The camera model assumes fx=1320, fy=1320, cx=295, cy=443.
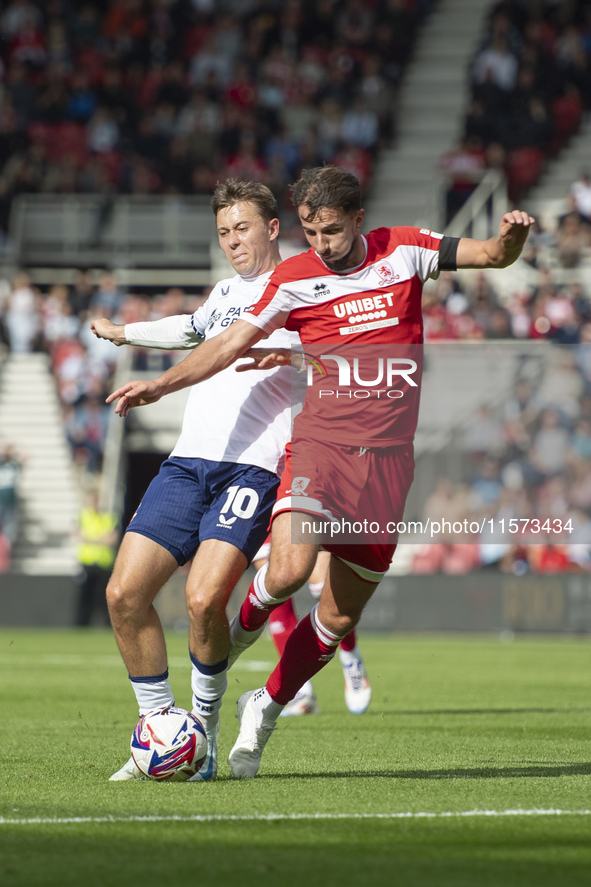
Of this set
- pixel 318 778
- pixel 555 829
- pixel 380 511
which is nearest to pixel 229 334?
pixel 380 511

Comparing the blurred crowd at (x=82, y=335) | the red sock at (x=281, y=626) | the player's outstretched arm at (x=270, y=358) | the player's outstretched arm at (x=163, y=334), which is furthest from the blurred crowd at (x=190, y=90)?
the player's outstretched arm at (x=270, y=358)

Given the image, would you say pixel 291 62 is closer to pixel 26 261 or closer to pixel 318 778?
pixel 26 261

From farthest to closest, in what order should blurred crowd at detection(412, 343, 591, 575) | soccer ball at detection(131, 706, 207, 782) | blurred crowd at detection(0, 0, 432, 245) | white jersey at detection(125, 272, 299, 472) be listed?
blurred crowd at detection(0, 0, 432, 245)
blurred crowd at detection(412, 343, 591, 575)
white jersey at detection(125, 272, 299, 472)
soccer ball at detection(131, 706, 207, 782)

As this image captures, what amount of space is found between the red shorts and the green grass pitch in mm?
936

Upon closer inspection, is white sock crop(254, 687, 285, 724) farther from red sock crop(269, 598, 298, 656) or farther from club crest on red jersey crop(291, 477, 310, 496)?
red sock crop(269, 598, 298, 656)

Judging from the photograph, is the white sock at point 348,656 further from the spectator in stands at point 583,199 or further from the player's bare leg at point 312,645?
the spectator in stands at point 583,199

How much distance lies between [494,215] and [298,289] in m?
17.1

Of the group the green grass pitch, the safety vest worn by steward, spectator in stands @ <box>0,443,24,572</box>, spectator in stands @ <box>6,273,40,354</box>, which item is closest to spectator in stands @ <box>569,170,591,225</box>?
the safety vest worn by steward

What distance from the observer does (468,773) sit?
18.2 feet

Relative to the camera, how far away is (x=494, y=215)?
21922 millimetres

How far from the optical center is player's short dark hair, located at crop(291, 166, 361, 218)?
5363 millimetres

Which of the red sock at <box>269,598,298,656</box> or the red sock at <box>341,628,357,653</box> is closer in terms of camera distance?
the red sock at <box>269,598,298,656</box>

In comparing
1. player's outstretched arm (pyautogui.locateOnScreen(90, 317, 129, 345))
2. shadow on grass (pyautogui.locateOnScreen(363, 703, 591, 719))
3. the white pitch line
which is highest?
player's outstretched arm (pyautogui.locateOnScreen(90, 317, 129, 345))

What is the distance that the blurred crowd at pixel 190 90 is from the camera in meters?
23.3
